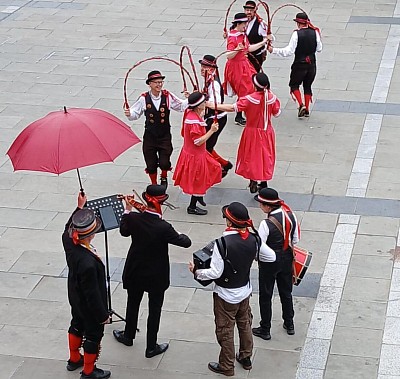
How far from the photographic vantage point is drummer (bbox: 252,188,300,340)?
8016mm

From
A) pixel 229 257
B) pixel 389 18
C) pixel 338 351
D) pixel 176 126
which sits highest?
pixel 229 257

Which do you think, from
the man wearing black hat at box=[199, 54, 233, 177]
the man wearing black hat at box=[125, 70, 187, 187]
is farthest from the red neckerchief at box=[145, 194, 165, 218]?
the man wearing black hat at box=[199, 54, 233, 177]

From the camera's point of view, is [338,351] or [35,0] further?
[35,0]

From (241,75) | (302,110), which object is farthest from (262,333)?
(302,110)

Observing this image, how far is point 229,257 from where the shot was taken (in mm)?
7379

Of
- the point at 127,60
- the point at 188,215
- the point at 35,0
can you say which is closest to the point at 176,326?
the point at 188,215

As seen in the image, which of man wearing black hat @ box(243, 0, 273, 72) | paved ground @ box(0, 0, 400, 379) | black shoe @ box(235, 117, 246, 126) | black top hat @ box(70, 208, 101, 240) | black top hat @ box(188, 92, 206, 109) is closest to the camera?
black top hat @ box(70, 208, 101, 240)

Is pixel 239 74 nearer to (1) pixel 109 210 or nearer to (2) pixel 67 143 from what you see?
(1) pixel 109 210

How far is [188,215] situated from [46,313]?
2.68 meters

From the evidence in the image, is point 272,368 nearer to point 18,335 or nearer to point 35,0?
point 18,335

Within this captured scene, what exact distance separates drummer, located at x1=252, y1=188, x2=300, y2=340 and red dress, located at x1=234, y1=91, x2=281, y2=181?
2820mm

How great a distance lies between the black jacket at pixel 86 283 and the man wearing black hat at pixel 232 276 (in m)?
0.80

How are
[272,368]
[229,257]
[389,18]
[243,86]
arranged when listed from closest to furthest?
[229,257]
[272,368]
[243,86]
[389,18]

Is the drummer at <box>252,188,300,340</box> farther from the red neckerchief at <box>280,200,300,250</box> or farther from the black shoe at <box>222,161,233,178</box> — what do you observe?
the black shoe at <box>222,161,233,178</box>
